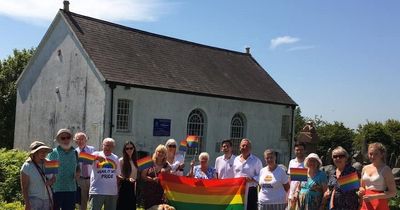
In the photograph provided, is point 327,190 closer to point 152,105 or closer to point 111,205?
point 111,205

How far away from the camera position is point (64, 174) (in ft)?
27.6

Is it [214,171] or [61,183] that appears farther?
[214,171]

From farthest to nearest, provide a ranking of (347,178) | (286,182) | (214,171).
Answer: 1. (214,171)
2. (286,182)
3. (347,178)

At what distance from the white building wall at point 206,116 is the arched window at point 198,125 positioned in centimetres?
25

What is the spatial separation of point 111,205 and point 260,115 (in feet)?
71.7

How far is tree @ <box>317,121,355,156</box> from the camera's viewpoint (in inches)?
1503

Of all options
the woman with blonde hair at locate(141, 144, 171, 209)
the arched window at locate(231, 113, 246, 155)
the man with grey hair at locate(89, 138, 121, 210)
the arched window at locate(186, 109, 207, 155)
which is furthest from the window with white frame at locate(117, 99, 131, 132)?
the woman with blonde hair at locate(141, 144, 171, 209)

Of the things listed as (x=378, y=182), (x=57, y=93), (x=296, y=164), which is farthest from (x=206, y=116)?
(x=378, y=182)

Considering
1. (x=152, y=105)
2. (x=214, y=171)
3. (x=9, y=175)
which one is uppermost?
(x=152, y=105)

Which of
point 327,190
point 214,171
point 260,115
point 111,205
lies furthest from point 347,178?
point 260,115

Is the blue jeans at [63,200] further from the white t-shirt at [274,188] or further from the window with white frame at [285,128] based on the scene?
the window with white frame at [285,128]

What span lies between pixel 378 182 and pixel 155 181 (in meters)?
3.69

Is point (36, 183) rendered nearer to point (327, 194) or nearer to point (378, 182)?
point (327, 194)

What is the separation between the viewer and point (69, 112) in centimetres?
2422
